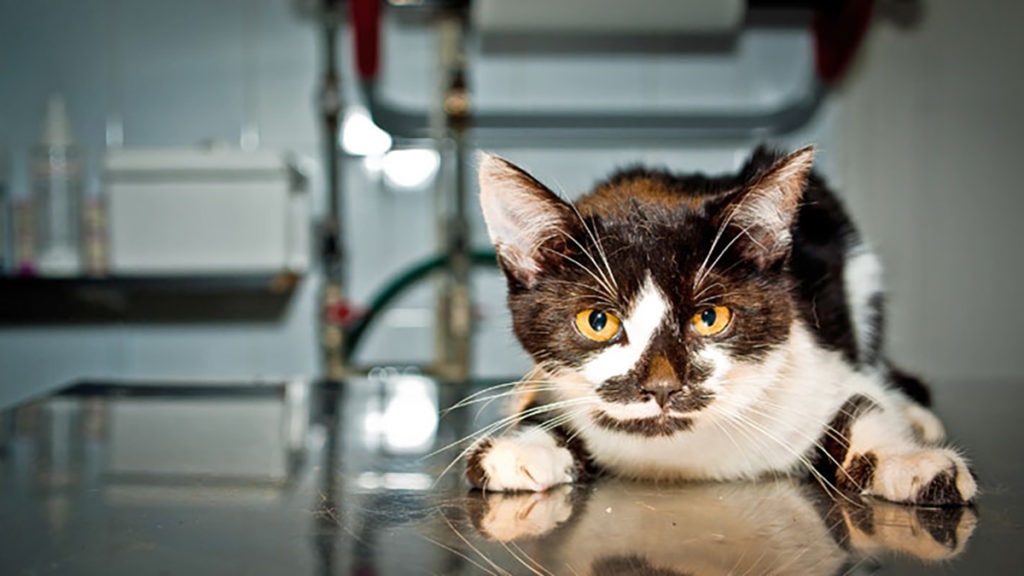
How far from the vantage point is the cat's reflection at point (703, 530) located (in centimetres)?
55

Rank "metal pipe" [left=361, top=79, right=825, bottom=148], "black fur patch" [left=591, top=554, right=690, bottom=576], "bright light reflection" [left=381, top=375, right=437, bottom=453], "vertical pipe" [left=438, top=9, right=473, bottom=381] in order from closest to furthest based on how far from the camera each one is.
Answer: "black fur patch" [left=591, top=554, right=690, bottom=576] → "bright light reflection" [left=381, top=375, right=437, bottom=453] → "vertical pipe" [left=438, top=9, right=473, bottom=381] → "metal pipe" [left=361, top=79, right=825, bottom=148]

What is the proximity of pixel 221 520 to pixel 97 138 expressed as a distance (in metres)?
1.79

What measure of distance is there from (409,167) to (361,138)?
0.13m

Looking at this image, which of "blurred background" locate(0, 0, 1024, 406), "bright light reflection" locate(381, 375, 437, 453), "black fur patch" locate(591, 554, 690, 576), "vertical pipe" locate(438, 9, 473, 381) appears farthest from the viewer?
"blurred background" locate(0, 0, 1024, 406)

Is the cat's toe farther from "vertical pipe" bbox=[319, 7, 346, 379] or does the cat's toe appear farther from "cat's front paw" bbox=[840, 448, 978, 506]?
"vertical pipe" bbox=[319, 7, 346, 379]

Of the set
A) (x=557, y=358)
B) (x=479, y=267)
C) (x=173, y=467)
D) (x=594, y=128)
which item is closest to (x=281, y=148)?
(x=479, y=267)

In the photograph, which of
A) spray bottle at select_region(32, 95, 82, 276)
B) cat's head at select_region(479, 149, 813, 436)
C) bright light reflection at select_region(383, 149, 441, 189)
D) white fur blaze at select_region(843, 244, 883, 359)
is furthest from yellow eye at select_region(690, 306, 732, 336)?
spray bottle at select_region(32, 95, 82, 276)

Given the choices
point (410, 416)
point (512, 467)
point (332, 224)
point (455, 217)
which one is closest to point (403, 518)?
point (512, 467)

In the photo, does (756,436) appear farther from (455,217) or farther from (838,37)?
(838,37)

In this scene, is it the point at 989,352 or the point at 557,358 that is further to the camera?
the point at 989,352

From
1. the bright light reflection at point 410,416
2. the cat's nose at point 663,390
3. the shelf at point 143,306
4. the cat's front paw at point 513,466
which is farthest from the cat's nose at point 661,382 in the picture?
the shelf at point 143,306

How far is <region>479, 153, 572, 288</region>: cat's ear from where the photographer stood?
73 cm

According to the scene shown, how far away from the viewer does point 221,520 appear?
2.16 ft

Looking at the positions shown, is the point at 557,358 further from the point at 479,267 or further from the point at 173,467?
the point at 479,267
